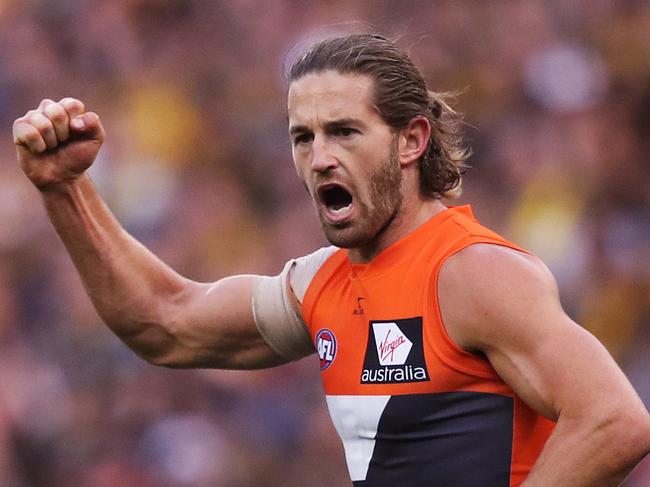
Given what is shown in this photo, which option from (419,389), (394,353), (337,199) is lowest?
(419,389)

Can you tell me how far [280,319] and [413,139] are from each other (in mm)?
810

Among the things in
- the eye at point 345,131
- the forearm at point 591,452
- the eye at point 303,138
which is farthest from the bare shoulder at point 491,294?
the eye at point 303,138

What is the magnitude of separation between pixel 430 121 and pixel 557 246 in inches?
159

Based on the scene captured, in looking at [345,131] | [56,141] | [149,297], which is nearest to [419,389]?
[345,131]

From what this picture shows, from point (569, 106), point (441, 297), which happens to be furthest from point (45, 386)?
point (441, 297)

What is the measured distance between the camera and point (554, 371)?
3516 millimetres

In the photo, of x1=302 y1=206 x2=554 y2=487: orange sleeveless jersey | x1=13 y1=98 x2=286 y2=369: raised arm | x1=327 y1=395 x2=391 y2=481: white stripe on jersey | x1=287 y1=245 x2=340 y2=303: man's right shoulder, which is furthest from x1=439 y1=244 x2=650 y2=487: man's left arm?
x1=13 y1=98 x2=286 y2=369: raised arm

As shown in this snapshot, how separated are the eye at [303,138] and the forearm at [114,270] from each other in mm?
873

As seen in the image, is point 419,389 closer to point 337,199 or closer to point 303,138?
point 337,199

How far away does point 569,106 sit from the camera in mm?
8648

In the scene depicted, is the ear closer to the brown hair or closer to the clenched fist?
the brown hair

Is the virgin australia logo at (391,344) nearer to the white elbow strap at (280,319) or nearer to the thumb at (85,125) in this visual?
the white elbow strap at (280,319)

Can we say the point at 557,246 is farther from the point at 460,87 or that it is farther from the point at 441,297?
the point at 441,297

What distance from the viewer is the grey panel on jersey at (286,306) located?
4504 millimetres
